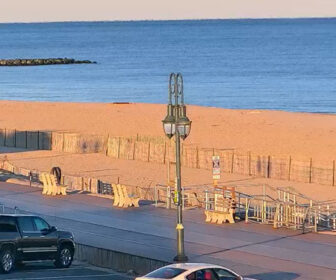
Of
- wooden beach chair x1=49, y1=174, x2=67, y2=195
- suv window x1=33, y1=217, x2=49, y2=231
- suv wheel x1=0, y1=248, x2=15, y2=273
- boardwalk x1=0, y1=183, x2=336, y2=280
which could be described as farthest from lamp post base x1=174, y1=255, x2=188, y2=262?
wooden beach chair x1=49, y1=174, x2=67, y2=195

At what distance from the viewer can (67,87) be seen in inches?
4828

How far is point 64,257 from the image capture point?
88.1ft

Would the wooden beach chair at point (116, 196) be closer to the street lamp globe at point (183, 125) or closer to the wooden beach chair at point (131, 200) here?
the wooden beach chair at point (131, 200)

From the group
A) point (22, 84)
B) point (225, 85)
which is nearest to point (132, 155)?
point (225, 85)

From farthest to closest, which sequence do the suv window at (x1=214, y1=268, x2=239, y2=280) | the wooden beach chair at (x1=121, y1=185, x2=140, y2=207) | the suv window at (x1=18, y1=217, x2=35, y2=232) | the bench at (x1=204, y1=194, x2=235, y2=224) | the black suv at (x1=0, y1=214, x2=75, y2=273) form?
the wooden beach chair at (x1=121, y1=185, x2=140, y2=207) < the bench at (x1=204, y1=194, x2=235, y2=224) < the suv window at (x1=18, y1=217, x2=35, y2=232) < the black suv at (x1=0, y1=214, x2=75, y2=273) < the suv window at (x1=214, y1=268, x2=239, y2=280)

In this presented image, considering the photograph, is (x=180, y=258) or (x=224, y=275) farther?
(x=180, y=258)

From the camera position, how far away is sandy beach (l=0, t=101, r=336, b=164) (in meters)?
57.0

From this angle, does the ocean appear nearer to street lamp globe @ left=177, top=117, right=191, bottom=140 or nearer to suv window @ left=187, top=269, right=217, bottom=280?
street lamp globe @ left=177, top=117, right=191, bottom=140

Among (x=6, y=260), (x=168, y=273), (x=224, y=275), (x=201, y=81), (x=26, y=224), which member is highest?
(x=201, y=81)

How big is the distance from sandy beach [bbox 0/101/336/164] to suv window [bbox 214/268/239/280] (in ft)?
92.2

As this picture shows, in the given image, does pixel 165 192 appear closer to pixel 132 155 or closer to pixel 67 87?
pixel 132 155

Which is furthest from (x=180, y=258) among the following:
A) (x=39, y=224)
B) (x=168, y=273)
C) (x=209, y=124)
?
(x=209, y=124)

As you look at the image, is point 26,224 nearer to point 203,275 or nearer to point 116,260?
point 116,260

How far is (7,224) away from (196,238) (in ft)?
22.2
